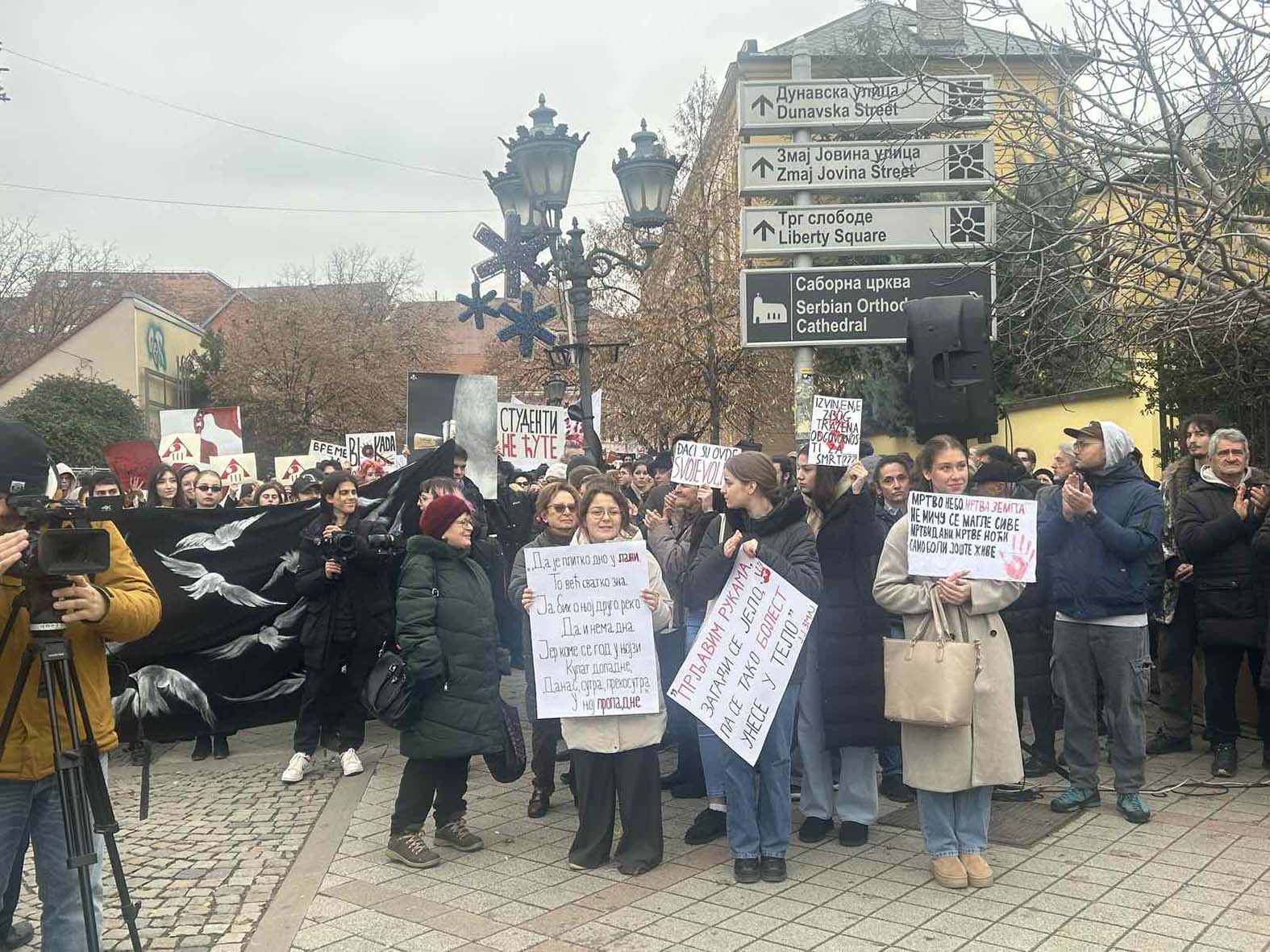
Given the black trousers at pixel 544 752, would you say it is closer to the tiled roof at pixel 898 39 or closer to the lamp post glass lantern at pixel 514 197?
the tiled roof at pixel 898 39

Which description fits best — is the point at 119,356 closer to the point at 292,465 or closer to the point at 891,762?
the point at 292,465

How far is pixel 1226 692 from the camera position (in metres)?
7.40

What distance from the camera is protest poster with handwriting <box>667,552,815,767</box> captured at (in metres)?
5.72

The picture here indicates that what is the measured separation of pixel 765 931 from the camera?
5016 mm

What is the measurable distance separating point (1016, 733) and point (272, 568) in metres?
5.53

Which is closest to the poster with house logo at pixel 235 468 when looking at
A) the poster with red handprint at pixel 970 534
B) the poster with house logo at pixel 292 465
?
the poster with house logo at pixel 292 465

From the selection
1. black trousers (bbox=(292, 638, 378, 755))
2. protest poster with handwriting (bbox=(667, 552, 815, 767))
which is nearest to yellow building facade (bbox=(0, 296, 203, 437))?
black trousers (bbox=(292, 638, 378, 755))

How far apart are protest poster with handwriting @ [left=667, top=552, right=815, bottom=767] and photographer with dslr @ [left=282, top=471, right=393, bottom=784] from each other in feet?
9.44

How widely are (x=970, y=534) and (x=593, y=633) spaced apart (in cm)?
187

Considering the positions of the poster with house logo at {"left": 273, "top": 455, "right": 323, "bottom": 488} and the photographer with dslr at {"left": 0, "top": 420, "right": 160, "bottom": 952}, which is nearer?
the photographer with dslr at {"left": 0, "top": 420, "right": 160, "bottom": 952}

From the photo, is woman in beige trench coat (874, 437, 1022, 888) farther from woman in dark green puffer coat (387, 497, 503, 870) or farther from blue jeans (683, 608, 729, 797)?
woman in dark green puffer coat (387, 497, 503, 870)

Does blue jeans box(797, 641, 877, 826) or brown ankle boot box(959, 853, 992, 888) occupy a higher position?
blue jeans box(797, 641, 877, 826)

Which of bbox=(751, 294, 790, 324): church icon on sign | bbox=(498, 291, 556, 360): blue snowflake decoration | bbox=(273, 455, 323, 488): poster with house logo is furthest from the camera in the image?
bbox=(273, 455, 323, 488): poster with house logo

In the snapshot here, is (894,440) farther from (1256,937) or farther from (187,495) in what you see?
(1256,937)
